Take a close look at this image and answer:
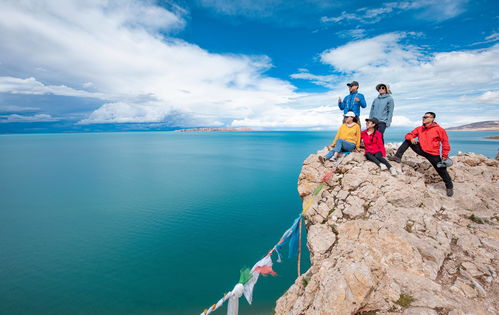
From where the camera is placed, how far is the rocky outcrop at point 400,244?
5.25 metres

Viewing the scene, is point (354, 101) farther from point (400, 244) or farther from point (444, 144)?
point (400, 244)

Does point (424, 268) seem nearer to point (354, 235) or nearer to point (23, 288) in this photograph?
point (354, 235)

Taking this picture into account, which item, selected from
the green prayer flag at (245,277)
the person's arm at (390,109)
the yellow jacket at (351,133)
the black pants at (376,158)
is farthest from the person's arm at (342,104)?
the green prayer flag at (245,277)

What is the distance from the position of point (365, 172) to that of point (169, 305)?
14.8 metres

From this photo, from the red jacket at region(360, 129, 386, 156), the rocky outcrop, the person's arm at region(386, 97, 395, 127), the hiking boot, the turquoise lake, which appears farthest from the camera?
the turquoise lake

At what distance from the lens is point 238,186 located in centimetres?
3997

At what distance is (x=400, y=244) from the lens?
650 centimetres

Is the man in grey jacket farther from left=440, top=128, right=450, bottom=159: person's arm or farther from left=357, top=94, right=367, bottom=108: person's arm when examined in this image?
left=440, top=128, right=450, bottom=159: person's arm

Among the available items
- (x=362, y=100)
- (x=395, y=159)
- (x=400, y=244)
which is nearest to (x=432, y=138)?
(x=395, y=159)

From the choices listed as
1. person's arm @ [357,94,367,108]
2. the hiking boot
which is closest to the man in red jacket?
the hiking boot

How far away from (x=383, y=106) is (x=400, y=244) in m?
6.92

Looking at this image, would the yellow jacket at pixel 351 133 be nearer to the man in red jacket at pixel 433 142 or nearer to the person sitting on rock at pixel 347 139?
the person sitting on rock at pixel 347 139

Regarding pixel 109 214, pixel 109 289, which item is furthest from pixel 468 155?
pixel 109 214

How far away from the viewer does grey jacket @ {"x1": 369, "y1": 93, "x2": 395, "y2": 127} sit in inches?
414
